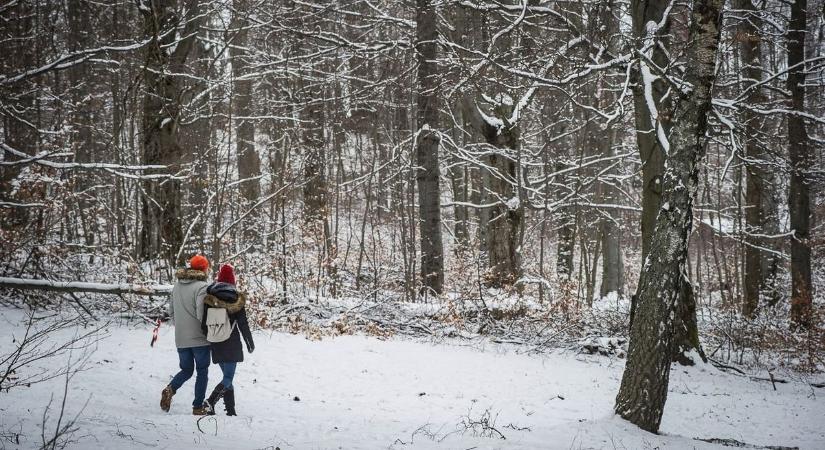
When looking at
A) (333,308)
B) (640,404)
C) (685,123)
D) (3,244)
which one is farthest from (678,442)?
(3,244)

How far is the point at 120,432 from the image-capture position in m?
4.32

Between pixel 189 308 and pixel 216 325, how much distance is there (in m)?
0.39

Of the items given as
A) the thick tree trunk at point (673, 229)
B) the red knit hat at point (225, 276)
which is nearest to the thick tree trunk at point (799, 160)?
the thick tree trunk at point (673, 229)

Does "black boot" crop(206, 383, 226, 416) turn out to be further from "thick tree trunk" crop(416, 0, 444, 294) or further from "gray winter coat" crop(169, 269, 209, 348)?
"thick tree trunk" crop(416, 0, 444, 294)

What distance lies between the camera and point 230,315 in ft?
19.9

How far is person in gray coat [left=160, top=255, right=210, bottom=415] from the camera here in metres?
5.96

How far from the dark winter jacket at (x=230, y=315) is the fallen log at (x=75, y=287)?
3646mm

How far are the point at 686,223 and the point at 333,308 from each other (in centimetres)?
806

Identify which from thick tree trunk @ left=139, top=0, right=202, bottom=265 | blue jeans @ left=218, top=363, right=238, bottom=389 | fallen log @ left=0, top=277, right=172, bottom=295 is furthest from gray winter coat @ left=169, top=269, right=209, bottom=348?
thick tree trunk @ left=139, top=0, right=202, bottom=265

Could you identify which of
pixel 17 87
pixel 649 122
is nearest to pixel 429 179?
pixel 649 122

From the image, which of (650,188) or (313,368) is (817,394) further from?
(313,368)

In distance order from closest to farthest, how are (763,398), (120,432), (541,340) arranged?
1. (120,432)
2. (763,398)
3. (541,340)

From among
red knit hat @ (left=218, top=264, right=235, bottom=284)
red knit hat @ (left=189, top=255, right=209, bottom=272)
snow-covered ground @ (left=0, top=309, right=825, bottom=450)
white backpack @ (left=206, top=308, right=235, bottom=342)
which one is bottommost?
snow-covered ground @ (left=0, top=309, right=825, bottom=450)

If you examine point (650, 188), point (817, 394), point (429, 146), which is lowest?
point (817, 394)
